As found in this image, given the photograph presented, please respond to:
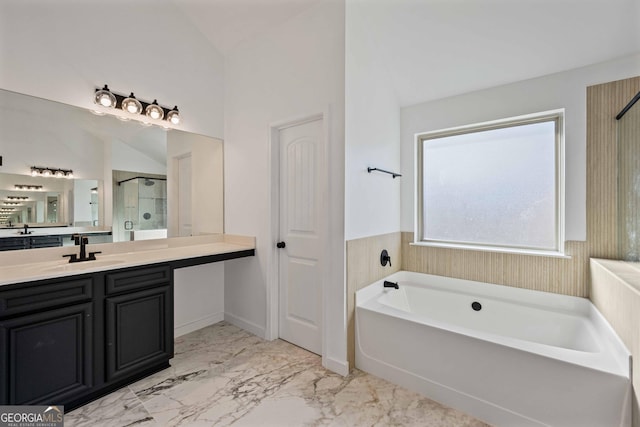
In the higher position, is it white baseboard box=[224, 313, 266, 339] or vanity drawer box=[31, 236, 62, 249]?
vanity drawer box=[31, 236, 62, 249]

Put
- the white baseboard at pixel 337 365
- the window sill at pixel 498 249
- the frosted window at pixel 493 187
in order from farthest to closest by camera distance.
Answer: the frosted window at pixel 493 187 → the window sill at pixel 498 249 → the white baseboard at pixel 337 365

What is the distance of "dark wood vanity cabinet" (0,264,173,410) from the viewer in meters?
1.45

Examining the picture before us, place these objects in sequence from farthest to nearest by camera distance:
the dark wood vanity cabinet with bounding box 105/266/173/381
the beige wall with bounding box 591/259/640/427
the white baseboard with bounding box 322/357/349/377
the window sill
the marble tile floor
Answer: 1. the window sill
2. the white baseboard with bounding box 322/357/349/377
3. the dark wood vanity cabinet with bounding box 105/266/173/381
4. the marble tile floor
5. the beige wall with bounding box 591/259/640/427

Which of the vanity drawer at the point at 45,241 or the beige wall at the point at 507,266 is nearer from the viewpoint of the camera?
the vanity drawer at the point at 45,241

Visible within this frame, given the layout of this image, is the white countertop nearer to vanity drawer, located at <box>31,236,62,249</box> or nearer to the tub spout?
vanity drawer, located at <box>31,236,62,249</box>

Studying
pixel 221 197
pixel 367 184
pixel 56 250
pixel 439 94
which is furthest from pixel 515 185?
pixel 56 250

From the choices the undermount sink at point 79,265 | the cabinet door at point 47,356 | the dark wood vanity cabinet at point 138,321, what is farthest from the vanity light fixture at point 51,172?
the cabinet door at point 47,356

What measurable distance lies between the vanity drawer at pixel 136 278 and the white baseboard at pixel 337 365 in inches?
53.4

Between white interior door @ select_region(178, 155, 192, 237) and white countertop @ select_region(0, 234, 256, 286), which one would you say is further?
white interior door @ select_region(178, 155, 192, 237)

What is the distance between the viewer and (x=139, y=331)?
193 cm

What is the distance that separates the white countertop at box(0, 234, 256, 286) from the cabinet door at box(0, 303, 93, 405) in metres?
0.22

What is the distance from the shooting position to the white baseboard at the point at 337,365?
6.68 feet

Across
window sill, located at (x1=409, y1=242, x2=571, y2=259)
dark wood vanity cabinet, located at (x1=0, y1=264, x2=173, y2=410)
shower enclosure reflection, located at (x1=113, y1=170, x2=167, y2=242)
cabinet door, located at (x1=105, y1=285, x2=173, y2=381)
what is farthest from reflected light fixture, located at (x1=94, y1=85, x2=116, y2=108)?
window sill, located at (x1=409, y1=242, x2=571, y2=259)

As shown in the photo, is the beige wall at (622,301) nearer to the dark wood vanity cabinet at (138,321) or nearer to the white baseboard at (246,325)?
the white baseboard at (246,325)
